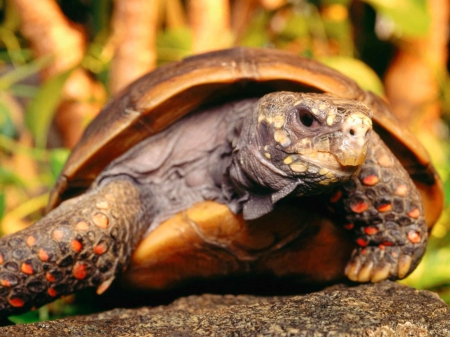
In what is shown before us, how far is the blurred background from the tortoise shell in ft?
2.20

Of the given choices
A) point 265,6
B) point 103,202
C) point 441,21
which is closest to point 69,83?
point 265,6

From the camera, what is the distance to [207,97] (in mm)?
2201

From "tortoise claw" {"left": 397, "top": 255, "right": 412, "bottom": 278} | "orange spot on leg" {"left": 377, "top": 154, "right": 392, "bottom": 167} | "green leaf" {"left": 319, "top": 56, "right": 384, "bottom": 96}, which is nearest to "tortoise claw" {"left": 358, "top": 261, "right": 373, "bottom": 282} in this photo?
"tortoise claw" {"left": 397, "top": 255, "right": 412, "bottom": 278}

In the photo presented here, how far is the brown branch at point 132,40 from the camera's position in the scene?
3.86m

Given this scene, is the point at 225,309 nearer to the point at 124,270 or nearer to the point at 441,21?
the point at 124,270

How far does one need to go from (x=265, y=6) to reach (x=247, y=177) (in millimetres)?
3884

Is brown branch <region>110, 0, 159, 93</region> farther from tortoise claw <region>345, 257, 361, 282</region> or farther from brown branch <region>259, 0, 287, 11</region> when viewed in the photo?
tortoise claw <region>345, 257, 361, 282</region>

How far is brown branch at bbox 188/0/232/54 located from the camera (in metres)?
4.36

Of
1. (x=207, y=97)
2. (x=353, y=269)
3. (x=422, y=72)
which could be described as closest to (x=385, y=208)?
(x=353, y=269)

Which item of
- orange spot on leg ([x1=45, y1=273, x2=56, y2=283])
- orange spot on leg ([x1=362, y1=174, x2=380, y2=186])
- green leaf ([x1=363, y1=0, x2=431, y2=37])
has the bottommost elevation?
orange spot on leg ([x1=45, y1=273, x2=56, y2=283])

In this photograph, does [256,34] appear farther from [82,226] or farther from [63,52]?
[82,226]

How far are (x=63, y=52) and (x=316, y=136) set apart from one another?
3363 millimetres

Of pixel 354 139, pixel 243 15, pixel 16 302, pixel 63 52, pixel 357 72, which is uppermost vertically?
pixel 243 15

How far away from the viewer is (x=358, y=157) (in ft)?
4.83
